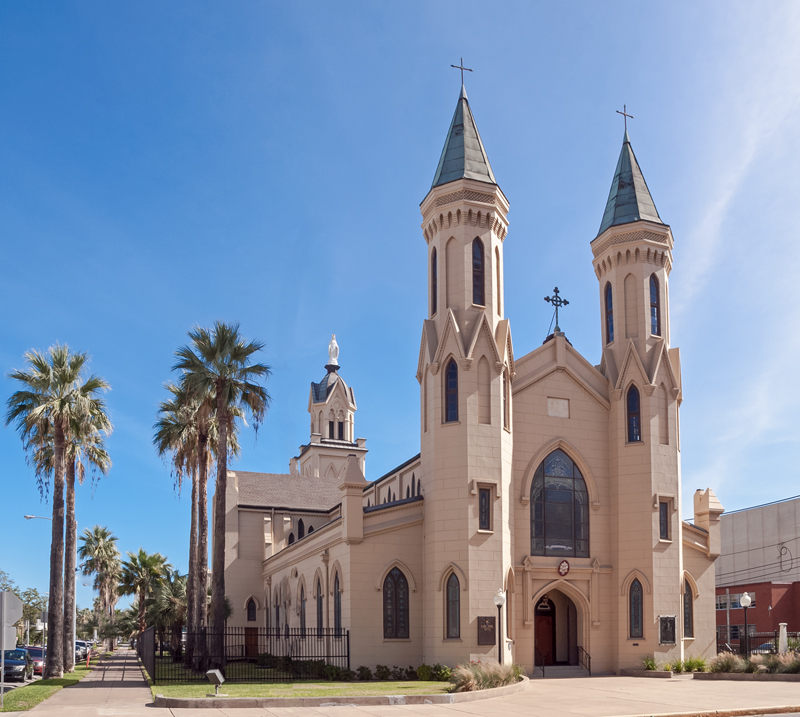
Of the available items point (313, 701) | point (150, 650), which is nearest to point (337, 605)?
point (150, 650)

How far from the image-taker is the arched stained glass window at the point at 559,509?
112 feet

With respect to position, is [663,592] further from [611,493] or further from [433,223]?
[433,223]

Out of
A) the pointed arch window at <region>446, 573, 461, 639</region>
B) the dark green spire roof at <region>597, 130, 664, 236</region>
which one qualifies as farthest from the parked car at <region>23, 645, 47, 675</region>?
the dark green spire roof at <region>597, 130, 664, 236</region>

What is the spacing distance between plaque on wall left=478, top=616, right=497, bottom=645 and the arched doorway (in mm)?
4534

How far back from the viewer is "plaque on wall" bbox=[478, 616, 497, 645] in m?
30.4

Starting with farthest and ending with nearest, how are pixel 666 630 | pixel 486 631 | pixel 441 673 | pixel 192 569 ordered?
pixel 192 569 → pixel 666 630 → pixel 486 631 → pixel 441 673

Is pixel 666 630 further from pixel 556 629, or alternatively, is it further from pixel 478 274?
pixel 478 274

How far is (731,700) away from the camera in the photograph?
21391 millimetres

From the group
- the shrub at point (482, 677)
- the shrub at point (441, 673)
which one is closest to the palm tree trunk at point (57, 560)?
the shrub at point (441, 673)

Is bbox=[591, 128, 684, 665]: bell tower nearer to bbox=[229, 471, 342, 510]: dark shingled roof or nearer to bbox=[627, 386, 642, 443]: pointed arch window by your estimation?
bbox=[627, 386, 642, 443]: pointed arch window

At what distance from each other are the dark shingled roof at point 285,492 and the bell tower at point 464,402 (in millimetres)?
27302

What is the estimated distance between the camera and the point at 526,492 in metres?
33.9

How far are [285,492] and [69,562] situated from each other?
22687 mm

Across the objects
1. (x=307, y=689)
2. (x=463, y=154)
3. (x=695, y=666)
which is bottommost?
(x=695, y=666)
